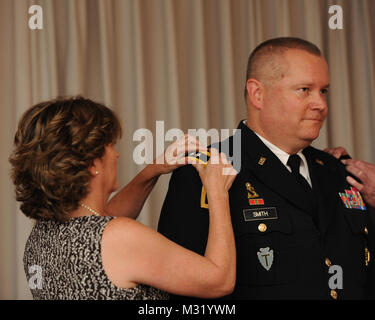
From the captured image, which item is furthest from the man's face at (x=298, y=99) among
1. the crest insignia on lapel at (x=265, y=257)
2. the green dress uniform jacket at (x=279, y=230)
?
the crest insignia on lapel at (x=265, y=257)

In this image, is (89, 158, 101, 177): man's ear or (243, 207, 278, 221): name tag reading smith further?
(243, 207, 278, 221): name tag reading smith

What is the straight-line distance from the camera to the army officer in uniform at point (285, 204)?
170 centimetres

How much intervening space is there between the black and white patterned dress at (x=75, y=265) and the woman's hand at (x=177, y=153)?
0.48 metres

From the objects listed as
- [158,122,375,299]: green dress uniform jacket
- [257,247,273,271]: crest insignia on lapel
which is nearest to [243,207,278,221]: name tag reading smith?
[158,122,375,299]: green dress uniform jacket

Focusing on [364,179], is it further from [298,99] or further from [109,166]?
[109,166]

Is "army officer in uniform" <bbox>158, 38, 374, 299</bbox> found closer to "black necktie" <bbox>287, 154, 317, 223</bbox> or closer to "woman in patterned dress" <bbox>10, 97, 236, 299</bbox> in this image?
"black necktie" <bbox>287, 154, 317, 223</bbox>

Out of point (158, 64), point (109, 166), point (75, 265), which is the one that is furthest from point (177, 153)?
point (158, 64)

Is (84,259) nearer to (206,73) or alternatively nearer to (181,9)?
(206,73)

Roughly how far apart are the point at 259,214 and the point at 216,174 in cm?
28

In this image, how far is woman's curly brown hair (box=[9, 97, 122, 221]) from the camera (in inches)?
52.8

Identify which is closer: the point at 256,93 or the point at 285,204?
the point at 285,204

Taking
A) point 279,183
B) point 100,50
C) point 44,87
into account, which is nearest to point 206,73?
point 100,50

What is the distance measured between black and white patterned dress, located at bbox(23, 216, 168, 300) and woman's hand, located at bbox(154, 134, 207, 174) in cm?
48

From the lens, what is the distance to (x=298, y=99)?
1.82 metres
